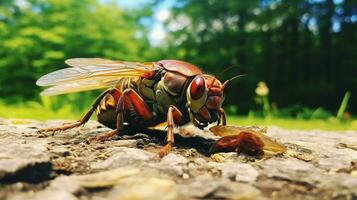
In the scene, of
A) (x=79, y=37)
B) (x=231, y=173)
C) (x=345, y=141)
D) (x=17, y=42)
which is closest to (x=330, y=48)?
(x=79, y=37)

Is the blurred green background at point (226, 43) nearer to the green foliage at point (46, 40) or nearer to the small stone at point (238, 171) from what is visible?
the green foliage at point (46, 40)

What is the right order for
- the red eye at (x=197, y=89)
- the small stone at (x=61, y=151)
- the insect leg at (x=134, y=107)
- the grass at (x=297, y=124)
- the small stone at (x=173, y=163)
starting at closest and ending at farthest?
the small stone at (x=173, y=163), the small stone at (x=61, y=151), the red eye at (x=197, y=89), the insect leg at (x=134, y=107), the grass at (x=297, y=124)

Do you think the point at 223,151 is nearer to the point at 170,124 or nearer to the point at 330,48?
the point at 170,124

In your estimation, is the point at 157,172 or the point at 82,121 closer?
the point at 157,172

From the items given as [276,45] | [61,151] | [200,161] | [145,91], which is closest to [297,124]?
[145,91]

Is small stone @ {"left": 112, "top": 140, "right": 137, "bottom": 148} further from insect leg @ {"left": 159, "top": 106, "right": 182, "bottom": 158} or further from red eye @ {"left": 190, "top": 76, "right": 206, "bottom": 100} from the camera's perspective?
red eye @ {"left": 190, "top": 76, "right": 206, "bottom": 100}

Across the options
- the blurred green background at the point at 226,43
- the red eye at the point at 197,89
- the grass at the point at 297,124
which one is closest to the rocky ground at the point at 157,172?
the red eye at the point at 197,89

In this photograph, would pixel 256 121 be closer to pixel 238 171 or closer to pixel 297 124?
pixel 297 124
